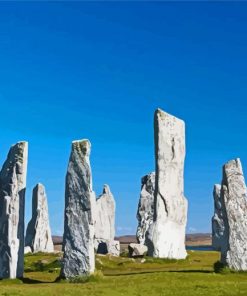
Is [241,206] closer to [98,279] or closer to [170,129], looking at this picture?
[98,279]

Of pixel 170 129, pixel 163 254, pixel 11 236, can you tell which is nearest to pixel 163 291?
pixel 11 236

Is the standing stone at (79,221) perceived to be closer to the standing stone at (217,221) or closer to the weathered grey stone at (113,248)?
the weathered grey stone at (113,248)

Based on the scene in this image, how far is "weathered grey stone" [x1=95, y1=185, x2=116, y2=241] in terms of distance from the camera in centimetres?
6694

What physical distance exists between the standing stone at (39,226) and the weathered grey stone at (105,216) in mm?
6644

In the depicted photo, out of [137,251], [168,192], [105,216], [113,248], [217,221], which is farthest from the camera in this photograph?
[105,216]

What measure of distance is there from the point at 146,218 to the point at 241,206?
29.1 m

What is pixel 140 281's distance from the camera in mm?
30078

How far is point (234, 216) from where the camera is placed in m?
33.7

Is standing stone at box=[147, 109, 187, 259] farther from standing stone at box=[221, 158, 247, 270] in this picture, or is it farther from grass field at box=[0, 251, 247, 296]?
standing stone at box=[221, 158, 247, 270]

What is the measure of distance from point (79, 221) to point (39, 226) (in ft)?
97.3

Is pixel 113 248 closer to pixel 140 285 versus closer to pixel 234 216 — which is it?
pixel 234 216

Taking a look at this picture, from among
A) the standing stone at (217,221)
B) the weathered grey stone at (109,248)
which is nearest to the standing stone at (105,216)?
the weathered grey stone at (109,248)

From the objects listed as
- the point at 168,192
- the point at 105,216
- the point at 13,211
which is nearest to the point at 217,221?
the point at 105,216

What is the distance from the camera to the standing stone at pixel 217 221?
60.5 m
